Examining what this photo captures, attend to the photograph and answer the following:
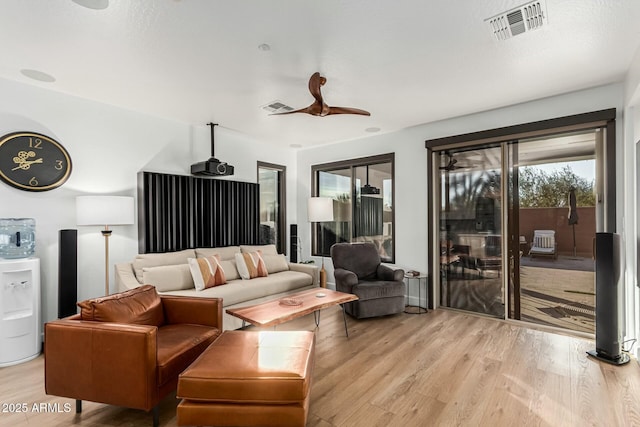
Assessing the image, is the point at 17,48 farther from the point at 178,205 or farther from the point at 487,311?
the point at 487,311

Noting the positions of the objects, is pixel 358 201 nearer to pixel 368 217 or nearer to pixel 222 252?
pixel 368 217

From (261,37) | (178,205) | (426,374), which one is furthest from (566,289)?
(178,205)

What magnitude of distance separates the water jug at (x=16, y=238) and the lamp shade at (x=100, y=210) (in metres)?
0.41

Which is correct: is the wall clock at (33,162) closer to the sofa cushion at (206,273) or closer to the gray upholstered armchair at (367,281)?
the sofa cushion at (206,273)

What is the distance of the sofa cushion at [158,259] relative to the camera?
3.63 m

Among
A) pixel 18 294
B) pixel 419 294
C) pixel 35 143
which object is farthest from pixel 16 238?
pixel 419 294

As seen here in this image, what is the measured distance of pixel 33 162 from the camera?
3.23m

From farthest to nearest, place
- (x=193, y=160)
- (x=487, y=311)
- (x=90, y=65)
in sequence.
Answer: (x=193, y=160) < (x=487, y=311) < (x=90, y=65)

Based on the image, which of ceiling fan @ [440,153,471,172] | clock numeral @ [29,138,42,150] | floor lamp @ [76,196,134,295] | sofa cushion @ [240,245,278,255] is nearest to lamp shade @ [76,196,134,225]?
floor lamp @ [76,196,134,295]

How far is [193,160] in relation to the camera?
182 inches

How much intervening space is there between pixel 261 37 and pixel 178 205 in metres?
2.63

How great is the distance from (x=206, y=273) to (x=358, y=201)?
9.31 feet

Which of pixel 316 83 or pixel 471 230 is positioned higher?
pixel 316 83

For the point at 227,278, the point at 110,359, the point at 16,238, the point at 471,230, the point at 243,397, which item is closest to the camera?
the point at 243,397
